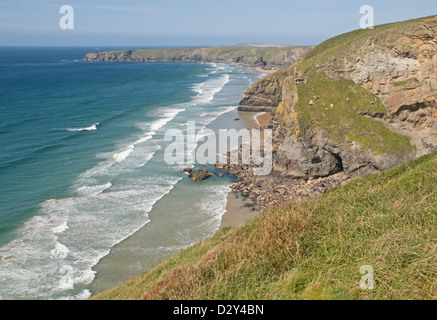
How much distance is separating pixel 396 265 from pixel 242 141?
43168 mm

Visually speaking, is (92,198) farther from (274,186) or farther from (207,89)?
(207,89)

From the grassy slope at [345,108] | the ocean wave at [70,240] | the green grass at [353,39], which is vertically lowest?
the ocean wave at [70,240]

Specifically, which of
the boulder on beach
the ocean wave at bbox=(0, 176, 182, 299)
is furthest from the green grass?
the ocean wave at bbox=(0, 176, 182, 299)

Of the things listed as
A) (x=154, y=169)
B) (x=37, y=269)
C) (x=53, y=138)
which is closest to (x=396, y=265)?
(x=37, y=269)

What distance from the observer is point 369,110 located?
119ft

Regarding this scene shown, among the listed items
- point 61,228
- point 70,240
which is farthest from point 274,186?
point 61,228

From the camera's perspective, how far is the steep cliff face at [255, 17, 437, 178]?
33.6 m

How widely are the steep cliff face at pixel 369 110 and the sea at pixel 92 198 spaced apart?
9763mm

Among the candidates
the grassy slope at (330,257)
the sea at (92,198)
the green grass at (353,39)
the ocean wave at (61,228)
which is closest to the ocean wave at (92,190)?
the sea at (92,198)

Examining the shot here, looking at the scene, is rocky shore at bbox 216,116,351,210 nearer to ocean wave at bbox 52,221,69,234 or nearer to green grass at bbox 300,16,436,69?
ocean wave at bbox 52,221,69,234

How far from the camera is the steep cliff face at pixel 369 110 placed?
3362 cm

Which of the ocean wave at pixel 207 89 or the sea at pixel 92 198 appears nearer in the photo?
the sea at pixel 92 198

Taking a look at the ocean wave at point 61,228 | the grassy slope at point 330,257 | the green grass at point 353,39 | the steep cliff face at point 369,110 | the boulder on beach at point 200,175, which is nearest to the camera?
the grassy slope at point 330,257

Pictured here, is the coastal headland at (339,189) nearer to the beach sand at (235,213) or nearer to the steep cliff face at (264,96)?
the steep cliff face at (264,96)
